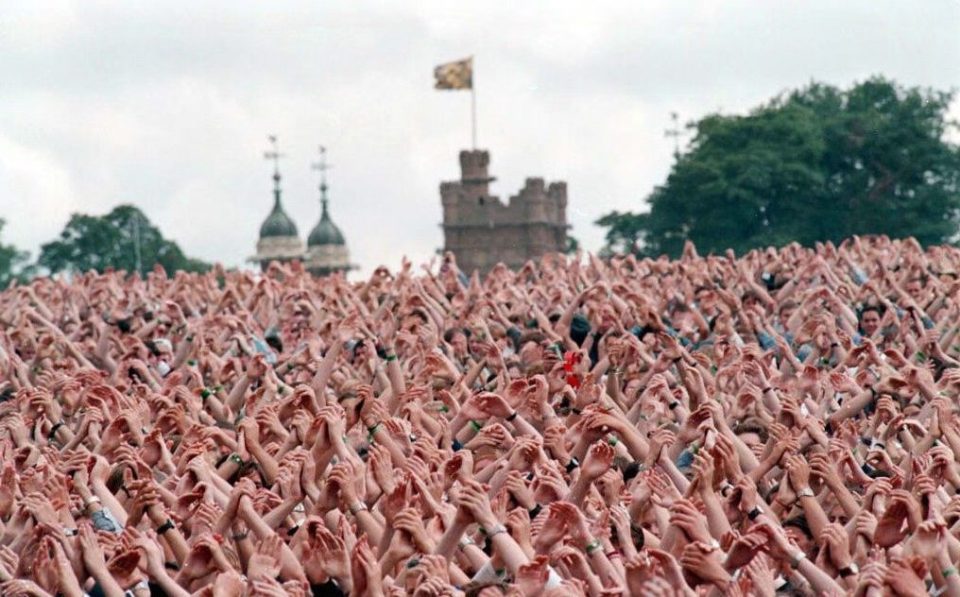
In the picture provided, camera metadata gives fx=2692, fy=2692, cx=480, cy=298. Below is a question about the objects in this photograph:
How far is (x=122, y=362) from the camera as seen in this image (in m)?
18.9

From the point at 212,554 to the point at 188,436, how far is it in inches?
123

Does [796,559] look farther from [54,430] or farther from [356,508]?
[54,430]

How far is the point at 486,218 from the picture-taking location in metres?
115

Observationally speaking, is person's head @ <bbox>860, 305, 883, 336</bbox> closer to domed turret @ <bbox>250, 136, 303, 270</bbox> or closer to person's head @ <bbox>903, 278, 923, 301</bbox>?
person's head @ <bbox>903, 278, 923, 301</bbox>

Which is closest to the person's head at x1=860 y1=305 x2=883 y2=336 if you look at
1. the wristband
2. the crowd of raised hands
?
the crowd of raised hands

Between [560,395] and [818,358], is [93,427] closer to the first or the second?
[560,395]

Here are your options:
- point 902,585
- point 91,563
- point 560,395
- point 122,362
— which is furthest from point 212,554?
point 122,362

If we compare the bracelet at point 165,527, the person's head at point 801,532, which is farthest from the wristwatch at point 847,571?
the bracelet at point 165,527

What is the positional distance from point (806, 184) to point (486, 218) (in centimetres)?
2571

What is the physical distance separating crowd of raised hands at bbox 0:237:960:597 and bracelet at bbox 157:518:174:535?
11 millimetres

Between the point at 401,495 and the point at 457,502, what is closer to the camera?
the point at 457,502

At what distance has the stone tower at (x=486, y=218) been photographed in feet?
374

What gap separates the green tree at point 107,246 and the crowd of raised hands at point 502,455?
9946 centimetres

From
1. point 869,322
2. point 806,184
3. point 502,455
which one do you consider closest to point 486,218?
point 806,184
